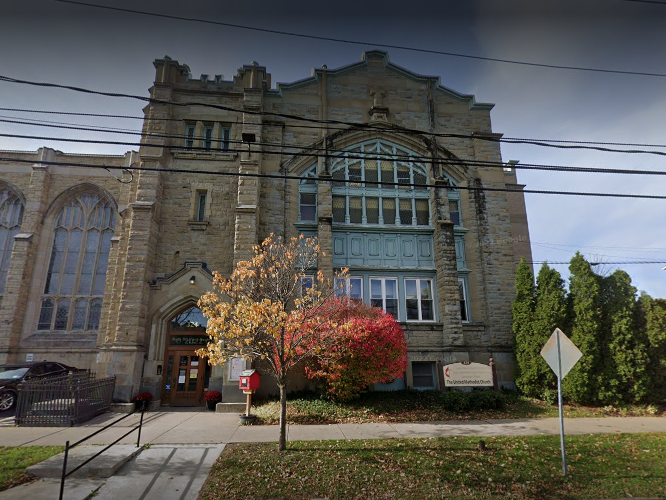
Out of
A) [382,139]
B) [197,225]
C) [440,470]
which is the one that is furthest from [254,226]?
[440,470]

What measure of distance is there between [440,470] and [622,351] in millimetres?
10522

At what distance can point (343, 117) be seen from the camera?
19.2 metres

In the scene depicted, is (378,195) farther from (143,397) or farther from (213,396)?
(143,397)

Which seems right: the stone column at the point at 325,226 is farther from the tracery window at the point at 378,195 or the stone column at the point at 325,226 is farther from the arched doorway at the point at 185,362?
the arched doorway at the point at 185,362

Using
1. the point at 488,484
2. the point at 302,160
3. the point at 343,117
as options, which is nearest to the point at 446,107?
the point at 343,117

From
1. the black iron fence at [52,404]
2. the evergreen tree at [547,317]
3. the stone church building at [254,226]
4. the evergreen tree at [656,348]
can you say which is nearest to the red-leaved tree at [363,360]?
the stone church building at [254,226]

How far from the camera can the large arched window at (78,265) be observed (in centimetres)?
2045

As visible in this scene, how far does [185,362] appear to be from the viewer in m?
15.9

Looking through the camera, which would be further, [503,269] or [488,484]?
[503,269]

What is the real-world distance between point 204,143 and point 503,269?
16.3 m

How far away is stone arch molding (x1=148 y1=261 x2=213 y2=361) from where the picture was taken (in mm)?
15594

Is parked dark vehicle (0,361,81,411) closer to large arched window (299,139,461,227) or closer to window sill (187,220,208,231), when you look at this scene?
window sill (187,220,208,231)

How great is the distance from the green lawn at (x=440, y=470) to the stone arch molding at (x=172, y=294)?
852 centimetres

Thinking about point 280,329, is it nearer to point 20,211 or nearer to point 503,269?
point 503,269
